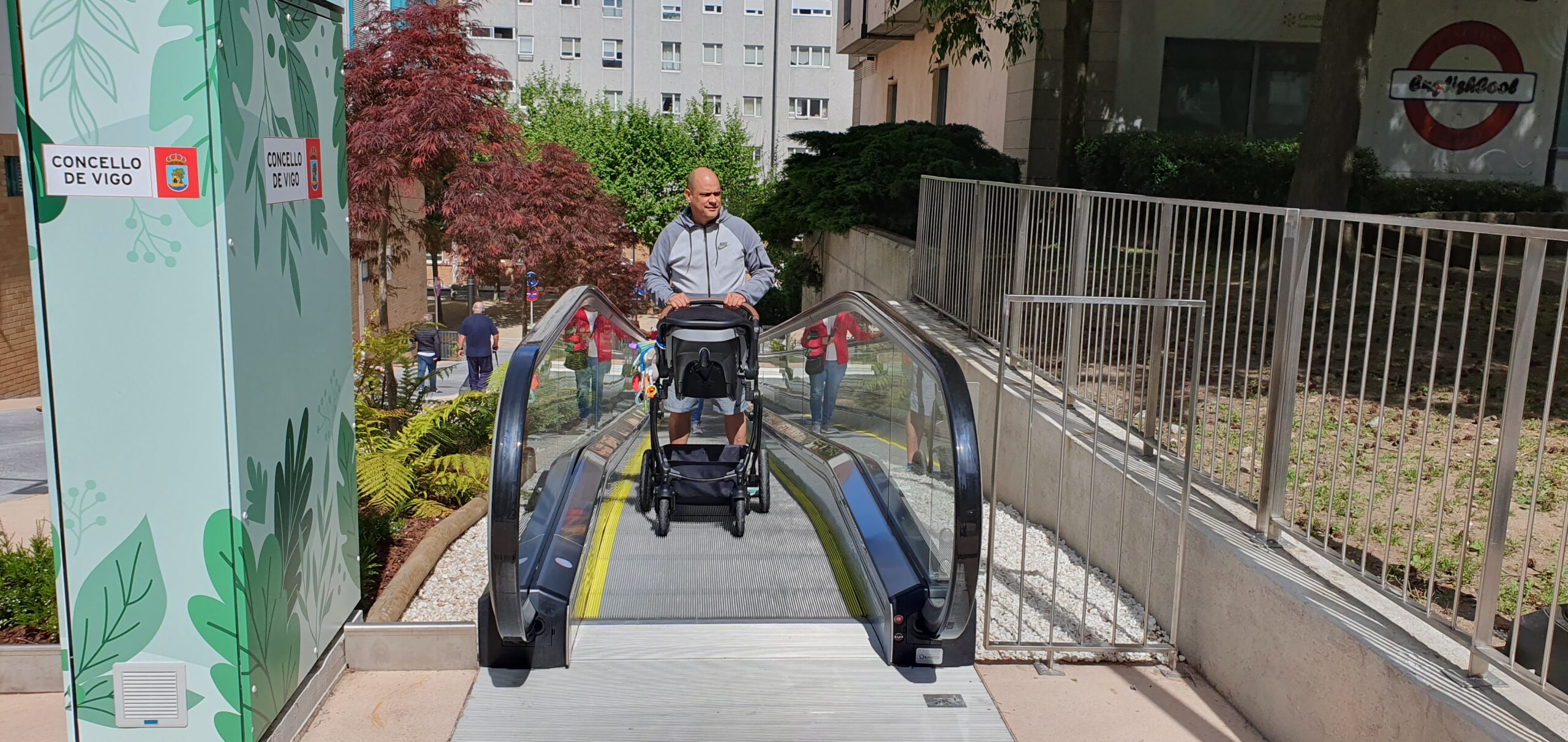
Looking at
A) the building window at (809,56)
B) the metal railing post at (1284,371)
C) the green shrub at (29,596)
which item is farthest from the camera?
→ the building window at (809,56)

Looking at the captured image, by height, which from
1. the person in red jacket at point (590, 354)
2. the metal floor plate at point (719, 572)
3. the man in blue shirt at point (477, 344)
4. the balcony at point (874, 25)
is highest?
the balcony at point (874, 25)

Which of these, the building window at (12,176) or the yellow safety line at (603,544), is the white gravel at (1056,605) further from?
the building window at (12,176)

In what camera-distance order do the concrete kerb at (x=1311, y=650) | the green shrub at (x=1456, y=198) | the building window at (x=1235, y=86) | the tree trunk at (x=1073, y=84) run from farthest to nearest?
the building window at (x=1235, y=86), the green shrub at (x=1456, y=198), the tree trunk at (x=1073, y=84), the concrete kerb at (x=1311, y=650)

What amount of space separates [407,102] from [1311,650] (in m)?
13.6

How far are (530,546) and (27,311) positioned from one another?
1472 centimetres

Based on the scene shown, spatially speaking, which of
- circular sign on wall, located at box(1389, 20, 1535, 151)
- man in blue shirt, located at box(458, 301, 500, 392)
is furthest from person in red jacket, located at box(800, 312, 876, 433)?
circular sign on wall, located at box(1389, 20, 1535, 151)

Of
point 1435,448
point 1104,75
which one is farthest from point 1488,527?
point 1104,75

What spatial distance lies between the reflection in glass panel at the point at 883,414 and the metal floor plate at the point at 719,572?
1.69 feet

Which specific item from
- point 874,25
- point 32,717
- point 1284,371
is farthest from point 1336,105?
point 874,25

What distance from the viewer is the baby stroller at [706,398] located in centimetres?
628

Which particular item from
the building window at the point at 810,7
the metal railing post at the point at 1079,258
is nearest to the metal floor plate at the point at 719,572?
the metal railing post at the point at 1079,258

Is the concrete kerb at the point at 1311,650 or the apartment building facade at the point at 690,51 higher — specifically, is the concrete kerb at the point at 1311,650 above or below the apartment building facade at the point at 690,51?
below

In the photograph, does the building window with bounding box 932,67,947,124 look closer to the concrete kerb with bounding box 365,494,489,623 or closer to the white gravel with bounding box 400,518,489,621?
the concrete kerb with bounding box 365,494,489,623

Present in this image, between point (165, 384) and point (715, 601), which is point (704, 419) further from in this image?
point (165, 384)
